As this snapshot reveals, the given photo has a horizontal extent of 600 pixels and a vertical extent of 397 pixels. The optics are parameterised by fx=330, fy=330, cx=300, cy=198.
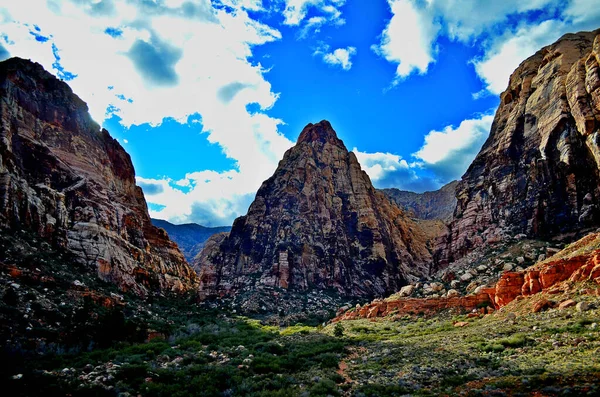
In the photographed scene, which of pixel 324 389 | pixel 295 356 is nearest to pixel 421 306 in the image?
pixel 295 356

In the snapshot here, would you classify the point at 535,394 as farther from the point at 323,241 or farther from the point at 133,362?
the point at 323,241

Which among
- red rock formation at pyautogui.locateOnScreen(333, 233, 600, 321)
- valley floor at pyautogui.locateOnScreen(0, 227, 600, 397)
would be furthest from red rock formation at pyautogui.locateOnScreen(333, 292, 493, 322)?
valley floor at pyautogui.locateOnScreen(0, 227, 600, 397)

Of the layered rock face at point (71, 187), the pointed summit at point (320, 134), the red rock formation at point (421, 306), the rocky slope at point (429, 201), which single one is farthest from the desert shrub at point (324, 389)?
the rocky slope at point (429, 201)

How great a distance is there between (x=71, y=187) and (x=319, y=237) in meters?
48.6

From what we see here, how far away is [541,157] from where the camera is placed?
1539 inches

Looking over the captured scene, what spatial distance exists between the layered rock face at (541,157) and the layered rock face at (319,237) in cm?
2885

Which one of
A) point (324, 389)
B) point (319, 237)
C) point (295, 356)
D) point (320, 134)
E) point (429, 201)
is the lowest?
point (324, 389)

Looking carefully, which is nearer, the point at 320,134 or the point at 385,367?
the point at 385,367

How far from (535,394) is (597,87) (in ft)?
122

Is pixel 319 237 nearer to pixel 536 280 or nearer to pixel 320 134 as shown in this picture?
pixel 320 134

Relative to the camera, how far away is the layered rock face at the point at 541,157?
33656mm

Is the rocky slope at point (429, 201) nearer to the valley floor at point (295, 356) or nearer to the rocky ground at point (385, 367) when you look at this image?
the valley floor at point (295, 356)

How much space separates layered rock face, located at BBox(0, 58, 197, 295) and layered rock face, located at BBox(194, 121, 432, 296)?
1432 centimetres

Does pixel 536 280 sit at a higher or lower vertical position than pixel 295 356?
higher
